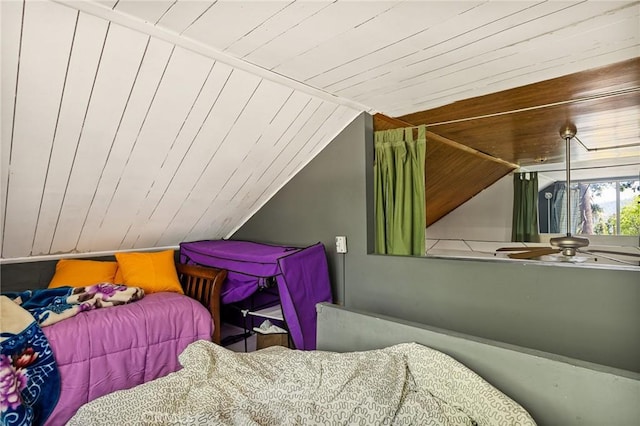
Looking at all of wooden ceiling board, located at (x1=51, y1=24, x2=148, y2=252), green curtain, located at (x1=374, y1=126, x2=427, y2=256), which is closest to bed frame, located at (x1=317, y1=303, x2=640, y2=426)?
green curtain, located at (x1=374, y1=126, x2=427, y2=256)

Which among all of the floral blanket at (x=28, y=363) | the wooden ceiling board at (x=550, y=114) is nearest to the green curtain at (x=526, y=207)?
the wooden ceiling board at (x=550, y=114)

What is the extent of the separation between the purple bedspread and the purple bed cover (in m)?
0.35

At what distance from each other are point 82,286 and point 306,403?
85.2 inches

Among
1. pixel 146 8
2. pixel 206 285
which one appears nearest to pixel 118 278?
pixel 206 285

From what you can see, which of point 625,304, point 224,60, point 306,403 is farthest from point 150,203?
point 625,304

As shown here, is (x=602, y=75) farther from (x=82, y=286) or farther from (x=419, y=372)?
(x=82, y=286)

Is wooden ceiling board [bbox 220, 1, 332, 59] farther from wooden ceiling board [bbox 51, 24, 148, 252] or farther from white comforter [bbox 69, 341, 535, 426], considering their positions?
white comforter [bbox 69, 341, 535, 426]

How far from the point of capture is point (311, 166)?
2.85 meters

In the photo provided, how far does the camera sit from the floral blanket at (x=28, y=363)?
1593 millimetres

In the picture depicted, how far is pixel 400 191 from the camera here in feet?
7.97

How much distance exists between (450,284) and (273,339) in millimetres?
1284

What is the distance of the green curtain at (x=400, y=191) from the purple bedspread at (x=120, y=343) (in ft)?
4.78

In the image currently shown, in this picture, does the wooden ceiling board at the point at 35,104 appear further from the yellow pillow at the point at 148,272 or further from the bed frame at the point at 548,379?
the bed frame at the point at 548,379

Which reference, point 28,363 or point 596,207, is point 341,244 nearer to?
point 28,363
